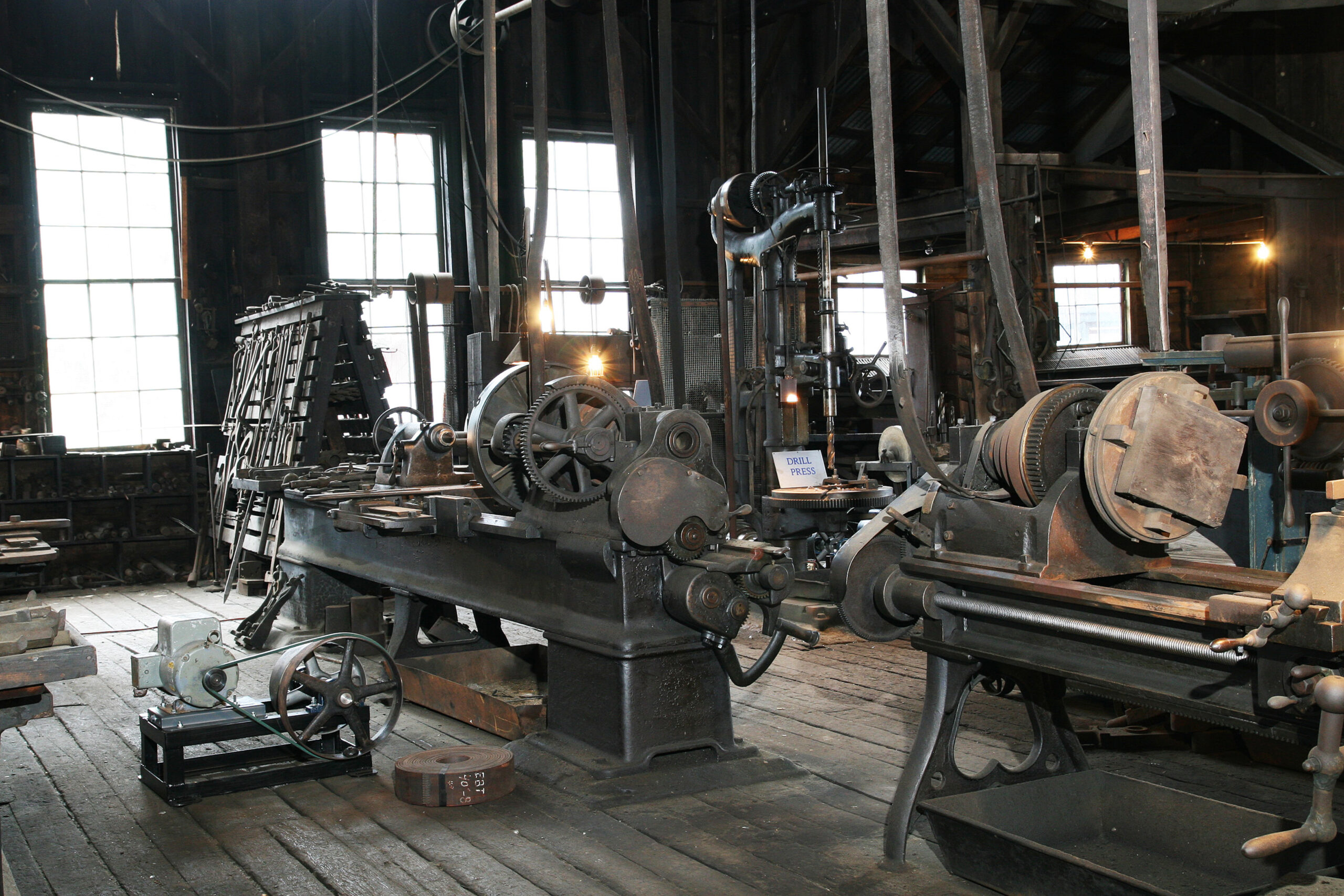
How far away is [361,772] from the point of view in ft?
12.6

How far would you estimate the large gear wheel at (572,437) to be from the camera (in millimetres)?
3852

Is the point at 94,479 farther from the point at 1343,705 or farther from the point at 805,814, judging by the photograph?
the point at 1343,705

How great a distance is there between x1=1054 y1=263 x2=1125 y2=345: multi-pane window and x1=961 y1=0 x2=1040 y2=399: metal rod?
39.1 feet

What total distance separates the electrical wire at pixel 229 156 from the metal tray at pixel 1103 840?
7945 mm

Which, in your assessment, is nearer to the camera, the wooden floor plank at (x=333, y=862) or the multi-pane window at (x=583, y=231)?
the wooden floor plank at (x=333, y=862)

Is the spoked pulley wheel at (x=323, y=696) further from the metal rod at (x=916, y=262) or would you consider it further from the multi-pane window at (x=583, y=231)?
the multi-pane window at (x=583, y=231)

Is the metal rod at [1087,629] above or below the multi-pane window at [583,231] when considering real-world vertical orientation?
below

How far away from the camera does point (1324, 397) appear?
3.87 metres

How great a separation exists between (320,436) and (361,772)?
4.16 meters

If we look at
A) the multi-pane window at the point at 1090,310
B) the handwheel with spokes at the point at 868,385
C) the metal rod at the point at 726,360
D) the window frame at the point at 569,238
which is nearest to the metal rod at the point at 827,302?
the metal rod at the point at 726,360

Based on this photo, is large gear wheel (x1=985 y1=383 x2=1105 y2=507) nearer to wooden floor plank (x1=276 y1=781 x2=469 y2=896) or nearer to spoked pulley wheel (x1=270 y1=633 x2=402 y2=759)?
wooden floor plank (x1=276 y1=781 x2=469 y2=896)

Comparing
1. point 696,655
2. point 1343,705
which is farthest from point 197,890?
point 1343,705

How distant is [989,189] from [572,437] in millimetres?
1722

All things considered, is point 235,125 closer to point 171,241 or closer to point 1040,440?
point 171,241
